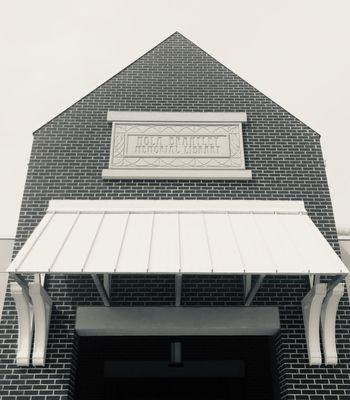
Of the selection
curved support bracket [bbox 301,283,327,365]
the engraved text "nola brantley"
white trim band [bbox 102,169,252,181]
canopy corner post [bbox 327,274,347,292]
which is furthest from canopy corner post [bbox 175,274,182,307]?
the engraved text "nola brantley"

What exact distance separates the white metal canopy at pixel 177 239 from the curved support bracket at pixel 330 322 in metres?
0.79

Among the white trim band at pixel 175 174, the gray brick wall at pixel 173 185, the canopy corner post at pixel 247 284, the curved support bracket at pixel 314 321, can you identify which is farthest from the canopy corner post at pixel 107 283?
the curved support bracket at pixel 314 321

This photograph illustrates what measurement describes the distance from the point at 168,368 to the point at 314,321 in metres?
4.30

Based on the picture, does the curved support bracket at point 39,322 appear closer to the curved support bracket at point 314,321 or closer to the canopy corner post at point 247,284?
the canopy corner post at point 247,284

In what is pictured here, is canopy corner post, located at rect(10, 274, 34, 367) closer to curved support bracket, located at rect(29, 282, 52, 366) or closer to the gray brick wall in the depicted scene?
curved support bracket, located at rect(29, 282, 52, 366)

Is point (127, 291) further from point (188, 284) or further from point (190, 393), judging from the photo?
point (190, 393)

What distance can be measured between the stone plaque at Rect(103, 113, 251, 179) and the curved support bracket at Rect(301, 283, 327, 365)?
275cm

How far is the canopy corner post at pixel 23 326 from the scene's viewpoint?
24.7ft

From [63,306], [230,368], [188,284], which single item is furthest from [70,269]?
[230,368]

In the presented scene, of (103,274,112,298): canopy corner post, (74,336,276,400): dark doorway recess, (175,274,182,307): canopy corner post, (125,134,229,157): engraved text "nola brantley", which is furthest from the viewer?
(74,336,276,400): dark doorway recess

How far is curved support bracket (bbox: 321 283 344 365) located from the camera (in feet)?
25.0

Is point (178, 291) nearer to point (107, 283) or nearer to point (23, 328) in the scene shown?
point (107, 283)

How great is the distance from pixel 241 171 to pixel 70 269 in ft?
14.0

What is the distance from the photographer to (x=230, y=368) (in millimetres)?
10844
